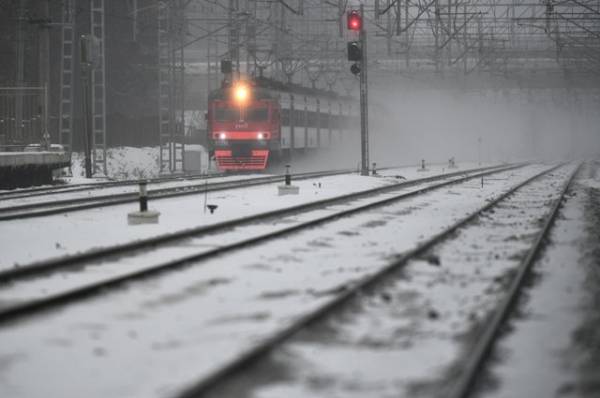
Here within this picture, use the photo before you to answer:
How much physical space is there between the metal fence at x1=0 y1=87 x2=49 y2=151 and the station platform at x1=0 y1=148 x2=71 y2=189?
45 cm

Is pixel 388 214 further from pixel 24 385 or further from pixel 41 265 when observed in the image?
pixel 24 385

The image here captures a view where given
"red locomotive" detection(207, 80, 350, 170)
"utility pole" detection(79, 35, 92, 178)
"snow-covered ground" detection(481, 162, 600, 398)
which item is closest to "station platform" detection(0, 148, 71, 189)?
"utility pole" detection(79, 35, 92, 178)

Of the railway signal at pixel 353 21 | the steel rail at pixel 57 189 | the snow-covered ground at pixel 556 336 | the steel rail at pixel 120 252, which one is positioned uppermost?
the railway signal at pixel 353 21

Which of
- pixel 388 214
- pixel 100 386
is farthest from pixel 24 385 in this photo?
pixel 388 214

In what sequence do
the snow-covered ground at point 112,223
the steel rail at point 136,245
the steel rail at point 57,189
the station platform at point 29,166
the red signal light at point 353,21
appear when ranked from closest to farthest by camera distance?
the steel rail at point 136,245 < the snow-covered ground at point 112,223 < the steel rail at point 57,189 < the station platform at point 29,166 < the red signal light at point 353,21

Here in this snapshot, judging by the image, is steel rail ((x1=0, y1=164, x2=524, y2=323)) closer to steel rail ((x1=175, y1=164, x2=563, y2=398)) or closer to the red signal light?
steel rail ((x1=175, y1=164, x2=563, y2=398))

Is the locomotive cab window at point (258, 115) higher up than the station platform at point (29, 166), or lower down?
higher up

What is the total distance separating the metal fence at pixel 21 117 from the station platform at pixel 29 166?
1.47 feet

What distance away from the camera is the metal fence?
26.5 meters

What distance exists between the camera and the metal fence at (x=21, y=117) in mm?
26453

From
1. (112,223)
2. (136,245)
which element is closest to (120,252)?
(136,245)

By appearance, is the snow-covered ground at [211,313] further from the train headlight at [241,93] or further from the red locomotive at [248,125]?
the train headlight at [241,93]

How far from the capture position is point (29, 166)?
84.4 ft

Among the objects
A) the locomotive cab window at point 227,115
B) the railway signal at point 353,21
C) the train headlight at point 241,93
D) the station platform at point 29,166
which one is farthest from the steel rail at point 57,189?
the train headlight at point 241,93
